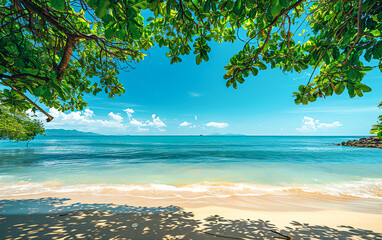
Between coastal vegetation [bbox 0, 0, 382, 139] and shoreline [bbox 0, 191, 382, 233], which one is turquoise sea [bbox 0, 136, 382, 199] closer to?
shoreline [bbox 0, 191, 382, 233]

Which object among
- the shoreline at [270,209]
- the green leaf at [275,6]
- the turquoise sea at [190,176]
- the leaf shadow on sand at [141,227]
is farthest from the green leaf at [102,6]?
the turquoise sea at [190,176]

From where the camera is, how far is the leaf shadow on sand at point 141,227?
8.68 ft

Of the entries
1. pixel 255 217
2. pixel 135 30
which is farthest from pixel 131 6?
pixel 255 217

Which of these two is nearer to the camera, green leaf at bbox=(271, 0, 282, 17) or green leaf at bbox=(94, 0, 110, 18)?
green leaf at bbox=(94, 0, 110, 18)

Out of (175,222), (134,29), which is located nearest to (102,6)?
(134,29)

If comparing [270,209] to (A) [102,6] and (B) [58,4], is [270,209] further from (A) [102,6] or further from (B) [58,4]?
(B) [58,4]

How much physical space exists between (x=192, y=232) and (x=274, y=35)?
3.79 meters

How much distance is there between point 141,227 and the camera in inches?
114

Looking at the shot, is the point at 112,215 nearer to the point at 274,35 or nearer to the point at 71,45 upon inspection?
the point at 71,45

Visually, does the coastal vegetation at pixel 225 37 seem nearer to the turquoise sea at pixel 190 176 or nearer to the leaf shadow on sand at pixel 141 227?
the leaf shadow on sand at pixel 141 227

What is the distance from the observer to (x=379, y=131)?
5.83 feet

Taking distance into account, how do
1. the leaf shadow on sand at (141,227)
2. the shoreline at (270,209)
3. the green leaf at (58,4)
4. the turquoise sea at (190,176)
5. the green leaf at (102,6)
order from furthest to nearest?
the turquoise sea at (190,176)
the shoreline at (270,209)
the leaf shadow on sand at (141,227)
the green leaf at (58,4)
the green leaf at (102,6)

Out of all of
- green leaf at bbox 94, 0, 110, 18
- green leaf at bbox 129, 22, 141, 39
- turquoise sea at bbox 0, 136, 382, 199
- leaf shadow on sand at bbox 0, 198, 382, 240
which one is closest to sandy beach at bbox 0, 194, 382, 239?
leaf shadow on sand at bbox 0, 198, 382, 240

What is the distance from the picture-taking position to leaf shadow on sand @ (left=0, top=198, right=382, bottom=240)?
264cm
